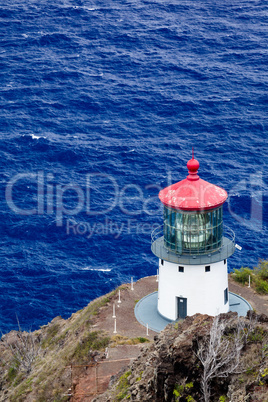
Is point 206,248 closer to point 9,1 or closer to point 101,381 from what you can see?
point 101,381

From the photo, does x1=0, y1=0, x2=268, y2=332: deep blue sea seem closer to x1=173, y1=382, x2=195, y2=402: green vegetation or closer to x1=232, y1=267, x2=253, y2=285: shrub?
x1=232, y1=267, x2=253, y2=285: shrub

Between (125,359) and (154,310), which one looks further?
(154,310)

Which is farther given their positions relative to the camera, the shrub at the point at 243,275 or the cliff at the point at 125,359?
the shrub at the point at 243,275

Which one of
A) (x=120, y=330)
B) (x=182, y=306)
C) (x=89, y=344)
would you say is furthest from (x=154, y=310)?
(x=89, y=344)

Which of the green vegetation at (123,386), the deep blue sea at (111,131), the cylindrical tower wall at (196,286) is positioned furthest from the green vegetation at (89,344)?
the deep blue sea at (111,131)

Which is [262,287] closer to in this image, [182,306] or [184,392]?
[182,306]

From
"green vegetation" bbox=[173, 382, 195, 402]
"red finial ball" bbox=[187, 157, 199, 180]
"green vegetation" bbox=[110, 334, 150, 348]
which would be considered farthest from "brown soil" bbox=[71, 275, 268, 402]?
"red finial ball" bbox=[187, 157, 199, 180]

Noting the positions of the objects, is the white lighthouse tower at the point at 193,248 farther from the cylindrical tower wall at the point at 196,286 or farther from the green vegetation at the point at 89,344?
the green vegetation at the point at 89,344
